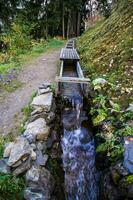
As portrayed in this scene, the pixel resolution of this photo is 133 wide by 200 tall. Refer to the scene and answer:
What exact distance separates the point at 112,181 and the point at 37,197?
150cm

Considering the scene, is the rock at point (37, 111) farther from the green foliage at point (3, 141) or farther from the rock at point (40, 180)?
the rock at point (40, 180)

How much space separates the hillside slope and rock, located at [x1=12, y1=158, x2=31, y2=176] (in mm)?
3371

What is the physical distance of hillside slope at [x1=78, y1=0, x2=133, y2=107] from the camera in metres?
8.93

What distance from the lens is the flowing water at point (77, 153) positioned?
6.59 meters

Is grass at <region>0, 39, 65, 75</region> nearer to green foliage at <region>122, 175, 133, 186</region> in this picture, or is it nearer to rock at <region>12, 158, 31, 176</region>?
rock at <region>12, 158, 31, 176</region>

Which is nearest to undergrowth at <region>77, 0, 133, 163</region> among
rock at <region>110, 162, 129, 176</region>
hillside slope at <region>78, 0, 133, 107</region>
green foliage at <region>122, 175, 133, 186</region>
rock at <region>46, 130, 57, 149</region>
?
hillside slope at <region>78, 0, 133, 107</region>

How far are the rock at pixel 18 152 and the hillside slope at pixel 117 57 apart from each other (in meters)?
3.16

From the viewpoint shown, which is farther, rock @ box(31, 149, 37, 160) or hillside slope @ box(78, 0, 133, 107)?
hillside slope @ box(78, 0, 133, 107)

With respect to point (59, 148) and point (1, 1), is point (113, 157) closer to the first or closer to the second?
point (59, 148)

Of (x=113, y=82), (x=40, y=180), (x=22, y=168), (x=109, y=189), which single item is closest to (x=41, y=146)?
(x=22, y=168)

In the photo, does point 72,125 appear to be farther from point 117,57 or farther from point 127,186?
point 117,57

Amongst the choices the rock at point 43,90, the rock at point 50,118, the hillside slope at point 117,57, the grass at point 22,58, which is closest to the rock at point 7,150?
the rock at point 50,118

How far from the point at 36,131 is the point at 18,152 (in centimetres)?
90

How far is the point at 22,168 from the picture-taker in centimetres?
555
